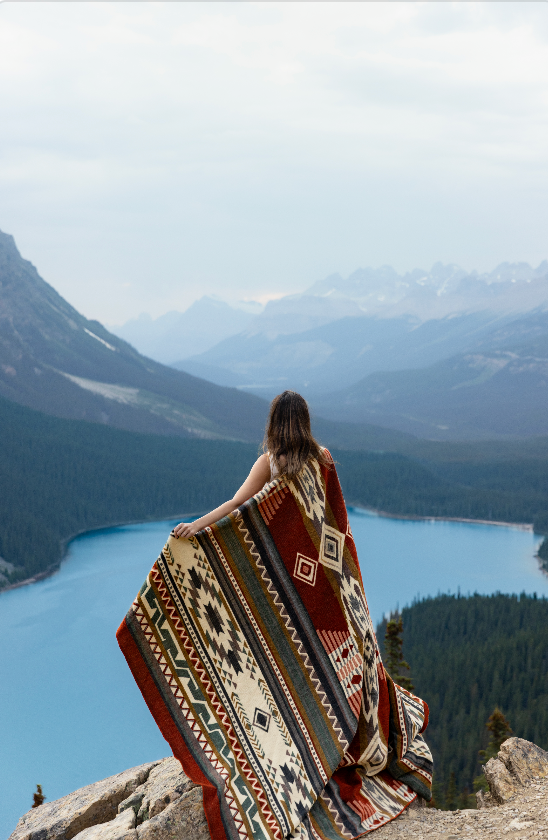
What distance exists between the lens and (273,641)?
5.44 meters

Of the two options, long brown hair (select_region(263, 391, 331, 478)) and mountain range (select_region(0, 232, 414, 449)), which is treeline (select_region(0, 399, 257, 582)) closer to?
mountain range (select_region(0, 232, 414, 449))

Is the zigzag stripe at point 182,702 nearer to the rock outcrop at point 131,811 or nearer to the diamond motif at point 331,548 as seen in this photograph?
the rock outcrop at point 131,811

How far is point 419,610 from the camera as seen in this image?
45.6m

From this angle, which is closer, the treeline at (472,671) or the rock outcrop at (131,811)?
Result: the rock outcrop at (131,811)

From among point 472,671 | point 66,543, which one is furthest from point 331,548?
point 66,543

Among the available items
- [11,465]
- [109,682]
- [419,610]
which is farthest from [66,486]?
[419,610]

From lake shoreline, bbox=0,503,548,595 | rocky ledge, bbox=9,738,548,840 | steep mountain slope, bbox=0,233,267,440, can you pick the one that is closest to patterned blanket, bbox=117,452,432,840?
rocky ledge, bbox=9,738,548,840

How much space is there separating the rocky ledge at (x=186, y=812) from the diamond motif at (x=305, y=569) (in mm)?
1904

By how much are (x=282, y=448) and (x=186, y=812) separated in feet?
9.63

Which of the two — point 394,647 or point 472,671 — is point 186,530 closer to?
point 394,647

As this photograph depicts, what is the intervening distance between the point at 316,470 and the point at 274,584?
3.15 ft

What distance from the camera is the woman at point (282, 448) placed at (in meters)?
5.28

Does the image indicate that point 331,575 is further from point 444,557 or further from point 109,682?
point 444,557

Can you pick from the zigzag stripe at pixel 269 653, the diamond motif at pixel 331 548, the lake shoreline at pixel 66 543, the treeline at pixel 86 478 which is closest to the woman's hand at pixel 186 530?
the zigzag stripe at pixel 269 653
